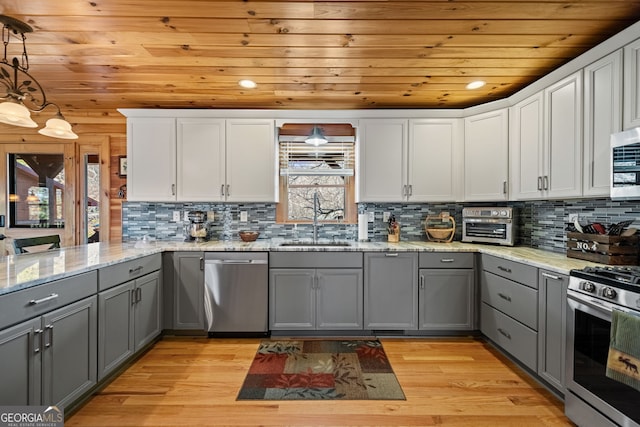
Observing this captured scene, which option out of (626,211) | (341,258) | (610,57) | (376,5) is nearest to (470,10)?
(376,5)

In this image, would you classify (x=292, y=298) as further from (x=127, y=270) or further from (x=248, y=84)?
(x=248, y=84)

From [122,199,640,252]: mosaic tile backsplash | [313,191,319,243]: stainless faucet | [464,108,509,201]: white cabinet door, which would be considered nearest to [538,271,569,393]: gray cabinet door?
[464,108,509,201]: white cabinet door

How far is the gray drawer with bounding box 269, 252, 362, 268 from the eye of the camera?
290cm

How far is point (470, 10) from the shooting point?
1.75 m

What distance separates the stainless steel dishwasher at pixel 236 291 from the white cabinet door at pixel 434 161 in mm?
1734

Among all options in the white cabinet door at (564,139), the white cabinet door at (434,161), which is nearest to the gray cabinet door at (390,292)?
the white cabinet door at (434,161)

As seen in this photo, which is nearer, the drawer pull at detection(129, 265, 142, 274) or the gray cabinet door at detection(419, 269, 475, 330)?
the drawer pull at detection(129, 265, 142, 274)

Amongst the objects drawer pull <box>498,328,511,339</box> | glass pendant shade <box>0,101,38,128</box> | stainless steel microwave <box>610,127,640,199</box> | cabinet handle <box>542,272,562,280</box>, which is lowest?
drawer pull <box>498,328,511,339</box>

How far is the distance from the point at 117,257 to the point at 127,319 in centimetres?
48

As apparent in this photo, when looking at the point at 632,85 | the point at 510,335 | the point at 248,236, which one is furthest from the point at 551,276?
the point at 248,236

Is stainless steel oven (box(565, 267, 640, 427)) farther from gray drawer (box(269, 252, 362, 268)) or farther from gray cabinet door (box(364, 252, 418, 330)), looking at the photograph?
gray drawer (box(269, 252, 362, 268))

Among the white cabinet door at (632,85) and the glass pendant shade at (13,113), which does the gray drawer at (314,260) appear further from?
the white cabinet door at (632,85)

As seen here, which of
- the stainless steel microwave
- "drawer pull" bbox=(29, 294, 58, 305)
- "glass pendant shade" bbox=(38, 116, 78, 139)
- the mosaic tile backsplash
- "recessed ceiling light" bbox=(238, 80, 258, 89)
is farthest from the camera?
the mosaic tile backsplash

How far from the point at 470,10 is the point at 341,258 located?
6.77ft
